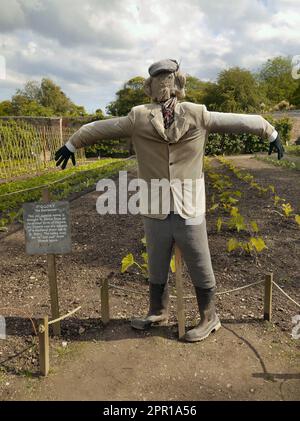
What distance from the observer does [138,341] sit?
2.70 metres

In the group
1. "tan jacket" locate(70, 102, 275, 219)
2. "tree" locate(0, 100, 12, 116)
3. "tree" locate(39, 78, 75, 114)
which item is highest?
"tree" locate(39, 78, 75, 114)

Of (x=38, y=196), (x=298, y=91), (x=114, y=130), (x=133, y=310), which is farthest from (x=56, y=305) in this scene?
(x=298, y=91)

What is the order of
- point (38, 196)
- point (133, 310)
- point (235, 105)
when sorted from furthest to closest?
point (235, 105) → point (38, 196) → point (133, 310)

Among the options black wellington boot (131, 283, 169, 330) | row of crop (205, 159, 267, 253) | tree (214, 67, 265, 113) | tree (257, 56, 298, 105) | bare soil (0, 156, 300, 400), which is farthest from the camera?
tree (257, 56, 298, 105)

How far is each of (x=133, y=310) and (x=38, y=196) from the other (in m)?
4.91

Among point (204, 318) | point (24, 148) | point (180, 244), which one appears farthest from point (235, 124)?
point (24, 148)

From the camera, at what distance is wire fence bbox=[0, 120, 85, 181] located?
11.9m

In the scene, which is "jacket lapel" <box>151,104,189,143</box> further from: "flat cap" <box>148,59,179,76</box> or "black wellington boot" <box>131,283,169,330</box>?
"black wellington boot" <box>131,283,169,330</box>

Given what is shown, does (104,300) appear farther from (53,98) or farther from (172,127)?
(53,98)

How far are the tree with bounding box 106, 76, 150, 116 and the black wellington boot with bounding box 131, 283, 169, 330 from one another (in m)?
32.2

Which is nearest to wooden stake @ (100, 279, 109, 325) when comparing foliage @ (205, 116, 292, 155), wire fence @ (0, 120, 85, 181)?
wire fence @ (0, 120, 85, 181)

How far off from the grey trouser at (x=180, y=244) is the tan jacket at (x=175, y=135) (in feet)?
0.23

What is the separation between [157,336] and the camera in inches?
109
